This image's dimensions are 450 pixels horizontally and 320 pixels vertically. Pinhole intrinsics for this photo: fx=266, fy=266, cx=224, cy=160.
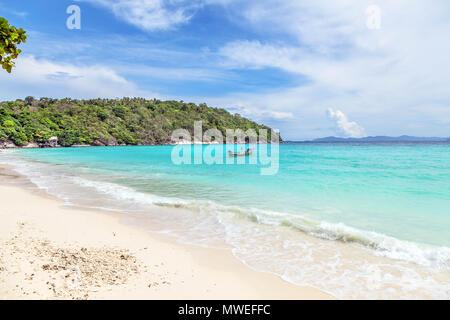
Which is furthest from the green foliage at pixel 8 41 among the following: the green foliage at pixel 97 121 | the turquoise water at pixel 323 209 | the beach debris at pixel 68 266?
the green foliage at pixel 97 121

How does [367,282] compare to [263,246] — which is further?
[263,246]

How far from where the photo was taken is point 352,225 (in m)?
7.51

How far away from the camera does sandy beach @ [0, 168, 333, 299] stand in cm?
361

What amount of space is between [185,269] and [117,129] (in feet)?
359

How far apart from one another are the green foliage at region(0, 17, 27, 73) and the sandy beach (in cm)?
286

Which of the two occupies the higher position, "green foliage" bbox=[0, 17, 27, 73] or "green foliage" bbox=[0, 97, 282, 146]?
"green foliage" bbox=[0, 97, 282, 146]

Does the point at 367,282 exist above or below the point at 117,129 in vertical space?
below

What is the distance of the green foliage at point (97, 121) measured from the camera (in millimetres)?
75250

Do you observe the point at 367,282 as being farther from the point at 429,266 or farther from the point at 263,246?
the point at 263,246

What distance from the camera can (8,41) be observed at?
3311 mm

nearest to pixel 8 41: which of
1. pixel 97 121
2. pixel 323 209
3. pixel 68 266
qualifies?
pixel 68 266

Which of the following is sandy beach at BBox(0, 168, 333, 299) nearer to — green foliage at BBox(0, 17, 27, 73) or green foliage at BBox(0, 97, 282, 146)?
green foliage at BBox(0, 17, 27, 73)

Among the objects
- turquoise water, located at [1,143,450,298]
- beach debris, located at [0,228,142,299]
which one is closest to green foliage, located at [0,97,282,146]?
turquoise water, located at [1,143,450,298]
